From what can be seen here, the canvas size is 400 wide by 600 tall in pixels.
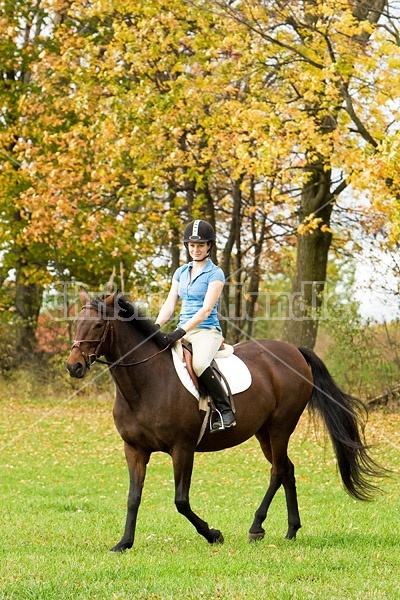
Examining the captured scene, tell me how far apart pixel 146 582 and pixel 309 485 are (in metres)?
6.62

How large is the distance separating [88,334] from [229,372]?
1.50 m

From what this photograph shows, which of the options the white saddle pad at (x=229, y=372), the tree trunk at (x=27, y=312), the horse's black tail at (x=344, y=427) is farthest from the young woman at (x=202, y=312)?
the tree trunk at (x=27, y=312)

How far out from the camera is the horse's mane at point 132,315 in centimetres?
704

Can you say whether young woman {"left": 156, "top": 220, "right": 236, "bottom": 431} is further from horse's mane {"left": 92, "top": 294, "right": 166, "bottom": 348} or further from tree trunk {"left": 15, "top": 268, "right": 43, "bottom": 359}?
tree trunk {"left": 15, "top": 268, "right": 43, "bottom": 359}

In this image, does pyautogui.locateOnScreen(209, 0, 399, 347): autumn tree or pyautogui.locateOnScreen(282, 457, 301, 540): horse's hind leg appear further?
pyautogui.locateOnScreen(209, 0, 399, 347): autumn tree

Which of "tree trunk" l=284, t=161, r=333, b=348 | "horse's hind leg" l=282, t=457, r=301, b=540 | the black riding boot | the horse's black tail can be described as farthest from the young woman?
"tree trunk" l=284, t=161, r=333, b=348

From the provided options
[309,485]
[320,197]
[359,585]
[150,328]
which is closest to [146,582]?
[359,585]

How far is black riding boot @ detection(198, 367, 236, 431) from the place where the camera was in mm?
7285

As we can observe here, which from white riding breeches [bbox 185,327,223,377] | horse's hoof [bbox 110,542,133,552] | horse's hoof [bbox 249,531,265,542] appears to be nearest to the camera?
horse's hoof [bbox 110,542,133,552]

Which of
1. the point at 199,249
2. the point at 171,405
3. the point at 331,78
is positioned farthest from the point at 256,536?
the point at 331,78

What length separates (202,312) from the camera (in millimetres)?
7277

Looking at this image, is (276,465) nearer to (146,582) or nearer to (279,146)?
(146,582)

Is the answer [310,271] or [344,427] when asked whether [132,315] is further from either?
[310,271]

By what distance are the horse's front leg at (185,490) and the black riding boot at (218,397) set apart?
373 millimetres
